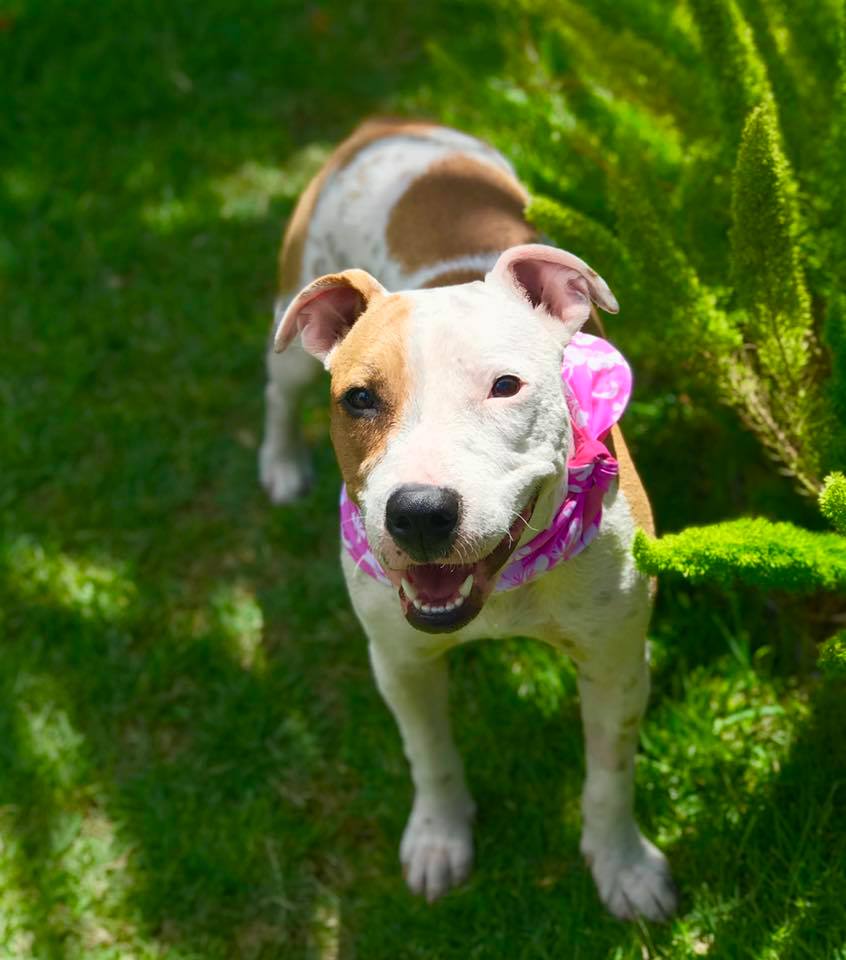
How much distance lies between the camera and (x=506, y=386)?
263cm

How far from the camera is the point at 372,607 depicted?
124 inches

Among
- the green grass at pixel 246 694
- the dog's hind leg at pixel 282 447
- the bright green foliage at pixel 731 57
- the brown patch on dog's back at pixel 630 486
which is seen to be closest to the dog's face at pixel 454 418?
the brown patch on dog's back at pixel 630 486

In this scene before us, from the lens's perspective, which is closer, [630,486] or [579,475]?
[579,475]

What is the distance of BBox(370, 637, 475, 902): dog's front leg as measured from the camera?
349 centimetres

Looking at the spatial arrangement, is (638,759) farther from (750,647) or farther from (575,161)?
(575,161)

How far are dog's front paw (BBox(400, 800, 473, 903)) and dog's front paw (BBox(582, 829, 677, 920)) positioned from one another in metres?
0.41

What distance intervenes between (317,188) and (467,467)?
228 centimetres

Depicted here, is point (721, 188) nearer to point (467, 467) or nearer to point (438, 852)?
point (467, 467)

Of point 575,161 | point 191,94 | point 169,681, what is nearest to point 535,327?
point 575,161

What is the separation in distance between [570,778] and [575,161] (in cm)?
207

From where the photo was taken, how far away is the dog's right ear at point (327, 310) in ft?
9.63

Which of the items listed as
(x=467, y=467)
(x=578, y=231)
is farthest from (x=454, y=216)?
(x=467, y=467)

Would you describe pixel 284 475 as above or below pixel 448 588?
below

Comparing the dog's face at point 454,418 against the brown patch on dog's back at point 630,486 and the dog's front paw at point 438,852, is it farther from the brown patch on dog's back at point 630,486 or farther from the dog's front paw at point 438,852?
the dog's front paw at point 438,852
